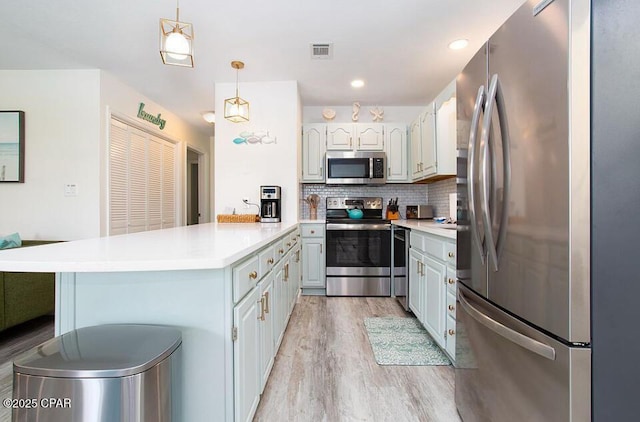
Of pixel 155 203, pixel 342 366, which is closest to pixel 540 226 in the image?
pixel 342 366

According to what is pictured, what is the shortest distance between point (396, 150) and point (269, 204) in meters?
1.80

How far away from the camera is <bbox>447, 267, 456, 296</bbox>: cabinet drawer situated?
6.17ft

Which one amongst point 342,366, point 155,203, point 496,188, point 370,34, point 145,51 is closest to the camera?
point 496,188

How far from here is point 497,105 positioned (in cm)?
105

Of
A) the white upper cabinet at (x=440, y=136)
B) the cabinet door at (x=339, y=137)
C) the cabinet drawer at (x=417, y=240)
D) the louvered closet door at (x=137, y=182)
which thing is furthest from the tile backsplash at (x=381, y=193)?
the louvered closet door at (x=137, y=182)

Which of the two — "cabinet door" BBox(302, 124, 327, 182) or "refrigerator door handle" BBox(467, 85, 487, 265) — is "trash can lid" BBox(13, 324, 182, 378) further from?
"cabinet door" BBox(302, 124, 327, 182)

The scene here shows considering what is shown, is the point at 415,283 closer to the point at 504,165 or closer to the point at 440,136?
the point at 440,136

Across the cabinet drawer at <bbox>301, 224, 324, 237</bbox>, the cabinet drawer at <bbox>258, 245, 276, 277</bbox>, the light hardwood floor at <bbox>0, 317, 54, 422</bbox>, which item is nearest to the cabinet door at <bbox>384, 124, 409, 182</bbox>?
the cabinet drawer at <bbox>301, 224, 324, 237</bbox>

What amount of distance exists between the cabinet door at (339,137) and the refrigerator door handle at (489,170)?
2.79 meters

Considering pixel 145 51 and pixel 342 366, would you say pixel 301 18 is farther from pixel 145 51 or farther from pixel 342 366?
pixel 342 366

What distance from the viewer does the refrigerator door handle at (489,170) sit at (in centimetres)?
101

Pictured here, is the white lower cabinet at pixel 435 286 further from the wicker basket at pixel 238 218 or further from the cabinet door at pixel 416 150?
the wicker basket at pixel 238 218

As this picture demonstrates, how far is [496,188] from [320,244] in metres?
2.59

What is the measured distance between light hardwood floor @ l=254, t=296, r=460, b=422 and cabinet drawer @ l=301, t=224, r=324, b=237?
1193 millimetres
